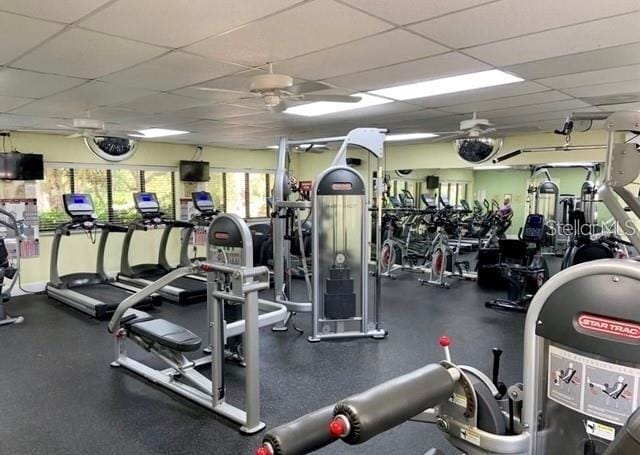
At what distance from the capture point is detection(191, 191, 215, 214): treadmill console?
7.19 meters

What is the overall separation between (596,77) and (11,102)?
5117 millimetres

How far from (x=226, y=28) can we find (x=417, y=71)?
1.50 metres

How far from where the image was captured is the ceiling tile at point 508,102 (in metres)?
4.17

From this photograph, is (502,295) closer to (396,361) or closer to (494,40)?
(396,361)

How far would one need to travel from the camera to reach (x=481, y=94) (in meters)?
4.10

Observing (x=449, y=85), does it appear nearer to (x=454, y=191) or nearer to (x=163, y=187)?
(x=163, y=187)

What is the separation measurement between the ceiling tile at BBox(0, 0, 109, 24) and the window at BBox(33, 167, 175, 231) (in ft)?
17.6

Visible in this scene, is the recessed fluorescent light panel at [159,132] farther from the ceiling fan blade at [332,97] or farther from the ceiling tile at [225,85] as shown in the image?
the ceiling fan blade at [332,97]

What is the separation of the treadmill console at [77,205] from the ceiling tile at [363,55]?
14.1 ft

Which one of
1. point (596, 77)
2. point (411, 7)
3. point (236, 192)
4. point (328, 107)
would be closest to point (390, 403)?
point (411, 7)

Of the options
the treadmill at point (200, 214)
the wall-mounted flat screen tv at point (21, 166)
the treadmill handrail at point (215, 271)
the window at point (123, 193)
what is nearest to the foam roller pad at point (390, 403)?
the treadmill handrail at point (215, 271)

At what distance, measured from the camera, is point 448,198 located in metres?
11.4

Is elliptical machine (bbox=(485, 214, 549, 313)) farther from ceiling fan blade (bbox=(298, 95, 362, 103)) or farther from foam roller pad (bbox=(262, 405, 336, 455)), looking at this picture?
foam roller pad (bbox=(262, 405, 336, 455))

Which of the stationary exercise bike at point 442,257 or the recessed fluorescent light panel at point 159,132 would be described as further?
the stationary exercise bike at point 442,257
